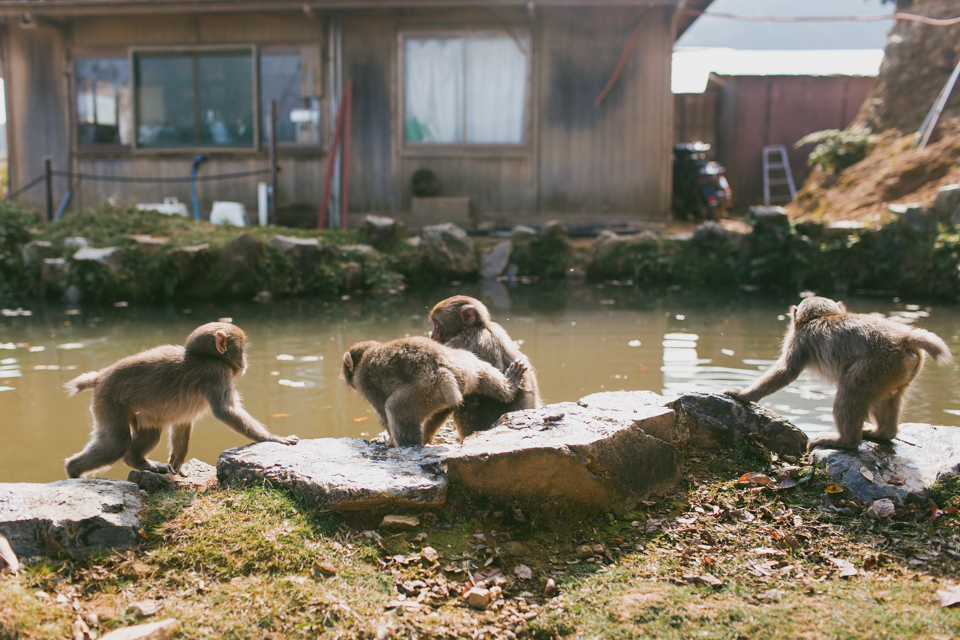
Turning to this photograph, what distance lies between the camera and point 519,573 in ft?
8.93

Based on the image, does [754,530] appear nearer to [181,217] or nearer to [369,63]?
[181,217]

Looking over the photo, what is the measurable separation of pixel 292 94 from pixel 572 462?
12.7 metres

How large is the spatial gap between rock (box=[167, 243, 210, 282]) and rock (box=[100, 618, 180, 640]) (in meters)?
8.67

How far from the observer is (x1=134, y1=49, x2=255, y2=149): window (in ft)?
46.2

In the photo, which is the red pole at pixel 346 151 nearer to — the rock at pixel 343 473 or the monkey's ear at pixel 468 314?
the monkey's ear at pixel 468 314

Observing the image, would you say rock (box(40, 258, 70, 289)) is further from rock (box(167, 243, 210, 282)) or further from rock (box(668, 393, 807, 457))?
rock (box(668, 393, 807, 457))

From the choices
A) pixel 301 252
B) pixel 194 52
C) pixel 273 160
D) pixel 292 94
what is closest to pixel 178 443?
pixel 301 252

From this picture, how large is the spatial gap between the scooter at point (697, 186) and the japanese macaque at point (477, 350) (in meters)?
13.2

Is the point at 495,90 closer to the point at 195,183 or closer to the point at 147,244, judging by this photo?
the point at 195,183

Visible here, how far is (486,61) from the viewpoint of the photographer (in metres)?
13.8

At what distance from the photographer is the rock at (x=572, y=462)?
10.1 feet

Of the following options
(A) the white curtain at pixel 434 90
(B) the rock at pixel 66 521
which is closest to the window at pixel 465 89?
(A) the white curtain at pixel 434 90

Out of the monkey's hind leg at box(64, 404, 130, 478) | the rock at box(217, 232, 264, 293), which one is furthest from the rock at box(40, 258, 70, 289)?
the monkey's hind leg at box(64, 404, 130, 478)

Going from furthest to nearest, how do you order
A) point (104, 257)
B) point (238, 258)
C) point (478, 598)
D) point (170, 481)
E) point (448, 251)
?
point (448, 251) < point (238, 258) < point (104, 257) < point (170, 481) < point (478, 598)
